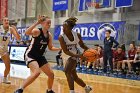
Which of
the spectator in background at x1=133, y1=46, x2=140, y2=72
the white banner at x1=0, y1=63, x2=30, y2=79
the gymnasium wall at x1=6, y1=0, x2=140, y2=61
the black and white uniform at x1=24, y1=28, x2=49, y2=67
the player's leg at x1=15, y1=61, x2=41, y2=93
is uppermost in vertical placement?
the gymnasium wall at x1=6, y1=0, x2=140, y2=61

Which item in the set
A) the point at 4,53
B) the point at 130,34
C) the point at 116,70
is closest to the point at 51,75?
the point at 4,53

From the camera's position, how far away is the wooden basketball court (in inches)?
315

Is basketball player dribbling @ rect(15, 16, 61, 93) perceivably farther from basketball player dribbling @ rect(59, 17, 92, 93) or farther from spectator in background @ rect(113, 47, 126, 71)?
spectator in background @ rect(113, 47, 126, 71)

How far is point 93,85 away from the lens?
31.8ft

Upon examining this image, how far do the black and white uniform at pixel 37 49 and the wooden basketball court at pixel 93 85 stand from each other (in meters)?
1.39

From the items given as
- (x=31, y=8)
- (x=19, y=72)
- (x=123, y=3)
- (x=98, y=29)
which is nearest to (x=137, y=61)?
(x=123, y=3)

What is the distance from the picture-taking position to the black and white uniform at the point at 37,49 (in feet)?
21.0

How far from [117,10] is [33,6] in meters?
8.72

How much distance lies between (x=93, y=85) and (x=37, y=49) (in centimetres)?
374

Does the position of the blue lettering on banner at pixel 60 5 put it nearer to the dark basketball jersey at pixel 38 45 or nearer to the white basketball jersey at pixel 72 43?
the white basketball jersey at pixel 72 43

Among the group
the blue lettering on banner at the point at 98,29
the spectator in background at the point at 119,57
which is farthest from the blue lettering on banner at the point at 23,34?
the spectator in background at the point at 119,57

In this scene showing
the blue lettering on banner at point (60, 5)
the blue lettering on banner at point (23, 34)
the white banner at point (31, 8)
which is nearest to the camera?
the blue lettering on banner at point (60, 5)

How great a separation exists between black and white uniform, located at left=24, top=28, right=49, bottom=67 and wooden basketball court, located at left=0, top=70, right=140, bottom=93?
54.5 inches

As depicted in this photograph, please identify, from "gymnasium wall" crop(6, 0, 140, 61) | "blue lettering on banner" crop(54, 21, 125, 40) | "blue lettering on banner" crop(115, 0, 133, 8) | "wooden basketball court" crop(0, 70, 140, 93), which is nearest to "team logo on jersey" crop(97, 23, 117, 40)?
"blue lettering on banner" crop(54, 21, 125, 40)
